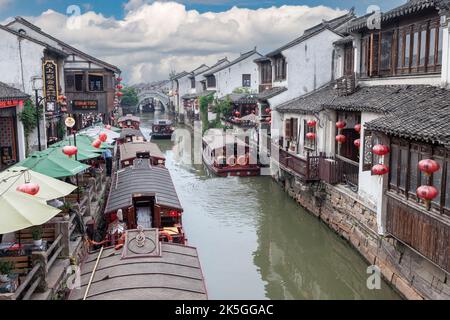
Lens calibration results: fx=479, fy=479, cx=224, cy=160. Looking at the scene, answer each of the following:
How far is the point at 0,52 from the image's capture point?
81.3 feet

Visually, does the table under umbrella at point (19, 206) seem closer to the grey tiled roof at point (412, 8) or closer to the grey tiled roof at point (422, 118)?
the grey tiled roof at point (422, 118)

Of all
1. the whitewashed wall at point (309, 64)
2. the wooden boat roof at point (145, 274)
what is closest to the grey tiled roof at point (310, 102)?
the whitewashed wall at point (309, 64)

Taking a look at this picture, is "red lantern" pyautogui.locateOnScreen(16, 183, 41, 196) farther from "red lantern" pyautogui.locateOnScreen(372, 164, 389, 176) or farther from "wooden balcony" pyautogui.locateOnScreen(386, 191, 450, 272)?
"wooden balcony" pyautogui.locateOnScreen(386, 191, 450, 272)

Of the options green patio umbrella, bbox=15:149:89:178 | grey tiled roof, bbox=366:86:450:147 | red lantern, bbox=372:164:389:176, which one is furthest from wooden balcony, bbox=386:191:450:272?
green patio umbrella, bbox=15:149:89:178

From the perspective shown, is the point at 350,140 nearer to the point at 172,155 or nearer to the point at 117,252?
the point at 117,252

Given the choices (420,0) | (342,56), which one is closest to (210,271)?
(420,0)

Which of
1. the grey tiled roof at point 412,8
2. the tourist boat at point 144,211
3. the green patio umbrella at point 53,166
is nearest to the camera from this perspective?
the grey tiled roof at point 412,8

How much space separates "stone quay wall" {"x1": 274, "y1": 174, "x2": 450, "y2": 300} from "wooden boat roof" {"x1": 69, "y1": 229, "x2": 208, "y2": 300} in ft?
18.7

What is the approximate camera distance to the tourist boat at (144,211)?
15023 millimetres

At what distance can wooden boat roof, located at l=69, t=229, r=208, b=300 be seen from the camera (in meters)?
9.38

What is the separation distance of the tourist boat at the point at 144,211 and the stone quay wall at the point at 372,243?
243 inches

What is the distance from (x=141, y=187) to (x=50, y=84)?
11.4 m
